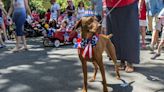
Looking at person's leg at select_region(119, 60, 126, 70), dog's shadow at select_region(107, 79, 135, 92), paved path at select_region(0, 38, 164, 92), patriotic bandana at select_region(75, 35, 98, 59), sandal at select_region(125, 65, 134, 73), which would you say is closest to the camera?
patriotic bandana at select_region(75, 35, 98, 59)

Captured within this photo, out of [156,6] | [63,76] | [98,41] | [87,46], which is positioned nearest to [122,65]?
[63,76]

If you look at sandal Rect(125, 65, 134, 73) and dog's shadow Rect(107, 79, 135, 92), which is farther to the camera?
sandal Rect(125, 65, 134, 73)

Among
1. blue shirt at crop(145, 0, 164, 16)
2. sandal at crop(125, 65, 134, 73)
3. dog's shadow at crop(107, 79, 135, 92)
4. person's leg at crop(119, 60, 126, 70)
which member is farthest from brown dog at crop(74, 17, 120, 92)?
blue shirt at crop(145, 0, 164, 16)

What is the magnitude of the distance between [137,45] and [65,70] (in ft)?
4.67

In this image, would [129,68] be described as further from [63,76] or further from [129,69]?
[63,76]

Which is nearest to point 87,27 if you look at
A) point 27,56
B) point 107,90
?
point 107,90

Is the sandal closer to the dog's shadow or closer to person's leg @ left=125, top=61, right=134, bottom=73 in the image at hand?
person's leg @ left=125, top=61, right=134, bottom=73

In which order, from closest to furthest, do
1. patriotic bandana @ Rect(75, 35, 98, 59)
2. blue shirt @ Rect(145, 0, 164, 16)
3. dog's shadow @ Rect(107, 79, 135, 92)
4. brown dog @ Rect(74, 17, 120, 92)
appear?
brown dog @ Rect(74, 17, 120, 92)
patriotic bandana @ Rect(75, 35, 98, 59)
dog's shadow @ Rect(107, 79, 135, 92)
blue shirt @ Rect(145, 0, 164, 16)

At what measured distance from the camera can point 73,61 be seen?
8445 millimetres

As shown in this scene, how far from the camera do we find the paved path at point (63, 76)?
6160 millimetres

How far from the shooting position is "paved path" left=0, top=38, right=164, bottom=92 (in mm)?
6160

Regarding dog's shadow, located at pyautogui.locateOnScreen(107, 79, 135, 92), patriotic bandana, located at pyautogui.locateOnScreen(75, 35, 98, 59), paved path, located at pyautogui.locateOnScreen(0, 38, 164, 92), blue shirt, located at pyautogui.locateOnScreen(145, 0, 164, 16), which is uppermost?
blue shirt, located at pyautogui.locateOnScreen(145, 0, 164, 16)

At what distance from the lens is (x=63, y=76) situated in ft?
22.7

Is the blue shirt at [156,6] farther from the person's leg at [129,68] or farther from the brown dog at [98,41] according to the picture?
the brown dog at [98,41]
